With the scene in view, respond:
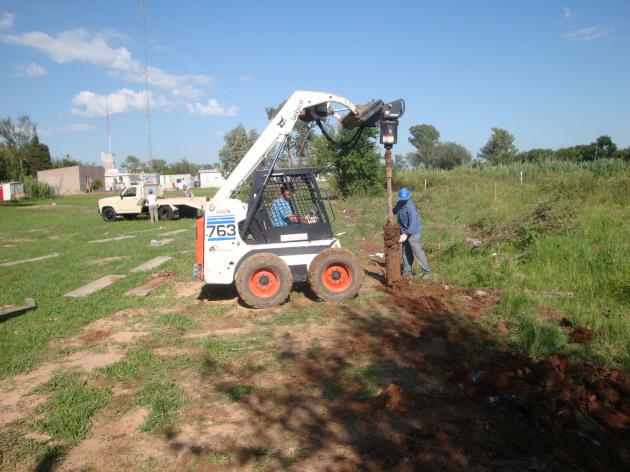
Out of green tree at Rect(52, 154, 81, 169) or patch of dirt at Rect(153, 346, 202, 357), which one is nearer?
patch of dirt at Rect(153, 346, 202, 357)

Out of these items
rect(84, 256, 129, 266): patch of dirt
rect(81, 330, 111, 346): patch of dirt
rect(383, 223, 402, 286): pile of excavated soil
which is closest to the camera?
rect(81, 330, 111, 346): patch of dirt

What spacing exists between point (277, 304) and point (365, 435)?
3.70 m

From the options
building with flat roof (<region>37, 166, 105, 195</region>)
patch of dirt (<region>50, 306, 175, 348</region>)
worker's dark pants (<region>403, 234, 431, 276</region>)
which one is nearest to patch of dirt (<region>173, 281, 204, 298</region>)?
patch of dirt (<region>50, 306, 175, 348</region>)

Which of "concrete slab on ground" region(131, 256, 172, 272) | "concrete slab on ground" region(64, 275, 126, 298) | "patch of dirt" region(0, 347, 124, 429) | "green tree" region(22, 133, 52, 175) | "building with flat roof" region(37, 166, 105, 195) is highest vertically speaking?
"green tree" region(22, 133, 52, 175)

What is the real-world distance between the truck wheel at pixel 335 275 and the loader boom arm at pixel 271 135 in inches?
68.1

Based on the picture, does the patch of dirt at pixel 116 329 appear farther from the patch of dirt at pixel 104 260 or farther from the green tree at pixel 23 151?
the green tree at pixel 23 151

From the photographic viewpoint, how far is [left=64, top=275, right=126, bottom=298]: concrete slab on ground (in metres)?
8.66

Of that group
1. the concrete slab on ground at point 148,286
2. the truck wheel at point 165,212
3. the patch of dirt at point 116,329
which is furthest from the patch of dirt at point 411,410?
the truck wheel at point 165,212

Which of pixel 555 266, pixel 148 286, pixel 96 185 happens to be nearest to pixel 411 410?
pixel 555 266

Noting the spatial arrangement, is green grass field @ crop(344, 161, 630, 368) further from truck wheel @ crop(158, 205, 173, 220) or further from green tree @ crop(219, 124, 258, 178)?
green tree @ crop(219, 124, 258, 178)

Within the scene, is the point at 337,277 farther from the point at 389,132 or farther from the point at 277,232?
the point at 389,132

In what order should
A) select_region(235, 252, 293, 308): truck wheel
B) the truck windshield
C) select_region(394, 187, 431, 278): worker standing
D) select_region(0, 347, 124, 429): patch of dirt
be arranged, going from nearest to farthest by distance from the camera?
select_region(0, 347, 124, 429): patch of dirt
select_region(235, 252, 293, 308): truck wheel
select_region(394, 187, 431, 278): worker standing
the truck windshield

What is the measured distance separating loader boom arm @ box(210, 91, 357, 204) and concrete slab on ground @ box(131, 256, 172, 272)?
4.32 metres

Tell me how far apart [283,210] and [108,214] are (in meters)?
18.4
